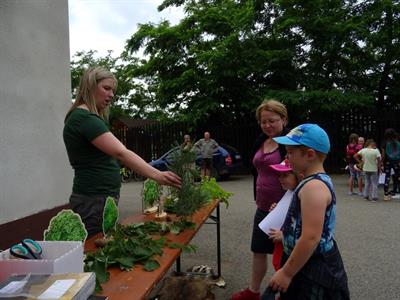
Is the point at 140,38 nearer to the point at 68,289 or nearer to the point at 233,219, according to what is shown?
the point at 233,219

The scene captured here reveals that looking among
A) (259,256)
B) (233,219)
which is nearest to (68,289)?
(259,256)

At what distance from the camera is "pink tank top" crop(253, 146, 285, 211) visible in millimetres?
3684

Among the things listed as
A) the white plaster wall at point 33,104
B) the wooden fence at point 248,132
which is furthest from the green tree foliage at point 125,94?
the white plaster wall at point 33,104

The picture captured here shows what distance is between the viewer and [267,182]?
3.74 metres

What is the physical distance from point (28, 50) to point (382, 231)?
5.97 meters

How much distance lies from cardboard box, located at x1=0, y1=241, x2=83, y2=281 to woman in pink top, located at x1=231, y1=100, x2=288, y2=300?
2292 mm

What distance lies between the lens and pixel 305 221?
7.06 feet

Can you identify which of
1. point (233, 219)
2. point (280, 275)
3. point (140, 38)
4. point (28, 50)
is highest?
point (140, 38)

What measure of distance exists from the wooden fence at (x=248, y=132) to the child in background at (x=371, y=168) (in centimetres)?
588

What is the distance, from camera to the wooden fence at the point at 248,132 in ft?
54.4

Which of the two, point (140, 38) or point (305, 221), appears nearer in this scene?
point (305, 221)

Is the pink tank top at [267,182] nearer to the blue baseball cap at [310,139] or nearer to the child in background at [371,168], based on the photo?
the blue baseball cap at [310,139]

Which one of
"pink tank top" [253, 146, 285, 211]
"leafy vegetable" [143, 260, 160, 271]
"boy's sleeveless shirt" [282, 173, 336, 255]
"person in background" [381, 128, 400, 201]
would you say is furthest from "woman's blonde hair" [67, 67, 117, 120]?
"person in background" [381, 128, 400, 201]

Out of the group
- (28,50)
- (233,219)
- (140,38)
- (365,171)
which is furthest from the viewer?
(140,38)
